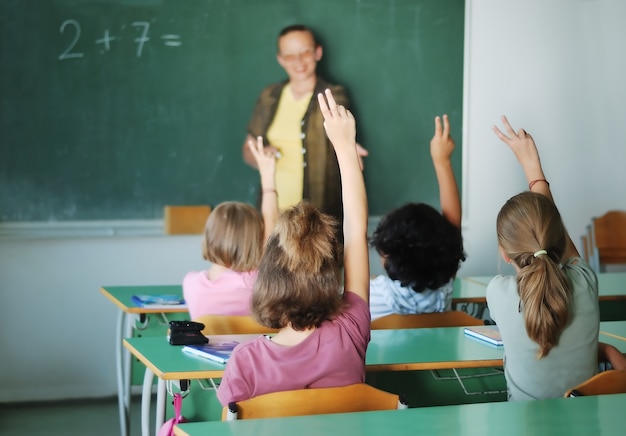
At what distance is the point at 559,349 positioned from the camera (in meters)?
2.51

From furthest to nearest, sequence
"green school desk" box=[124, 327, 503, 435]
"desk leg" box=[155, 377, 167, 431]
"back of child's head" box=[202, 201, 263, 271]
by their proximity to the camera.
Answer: "back of child's head" box=[202, 201, 263, 271] → "desk leg" box=[155, 377, 167, 431] → "green school desk" box=[124, 327, 503, 435]

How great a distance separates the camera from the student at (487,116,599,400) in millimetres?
2467

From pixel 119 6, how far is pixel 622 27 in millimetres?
3510

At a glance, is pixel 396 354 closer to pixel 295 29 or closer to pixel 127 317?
pixel 127 317

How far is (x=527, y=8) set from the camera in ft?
19.6

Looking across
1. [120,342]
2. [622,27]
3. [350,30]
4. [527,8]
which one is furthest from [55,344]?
[622,27]

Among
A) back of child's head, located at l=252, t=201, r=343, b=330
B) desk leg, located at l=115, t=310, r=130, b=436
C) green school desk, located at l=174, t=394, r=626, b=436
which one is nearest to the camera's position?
green school desk, located at l=174, t=394, r=626, b=436

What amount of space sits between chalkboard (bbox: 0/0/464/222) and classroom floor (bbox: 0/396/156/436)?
Answer: 3.61ft

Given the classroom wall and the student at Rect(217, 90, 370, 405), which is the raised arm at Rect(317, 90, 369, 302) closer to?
the student at Rect(217, 90, 370, 405)

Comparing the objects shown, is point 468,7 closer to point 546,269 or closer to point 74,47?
point 74,47

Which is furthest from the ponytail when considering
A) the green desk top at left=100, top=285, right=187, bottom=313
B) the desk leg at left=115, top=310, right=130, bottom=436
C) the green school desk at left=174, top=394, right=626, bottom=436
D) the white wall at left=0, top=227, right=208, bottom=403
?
the white wall at left=0, top=227, right=208, bottom=403

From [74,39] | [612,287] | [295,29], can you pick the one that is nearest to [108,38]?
[74,39]

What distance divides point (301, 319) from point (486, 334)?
109 centimetres

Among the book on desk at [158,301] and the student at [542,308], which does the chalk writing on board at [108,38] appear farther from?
the student at [542,308]
